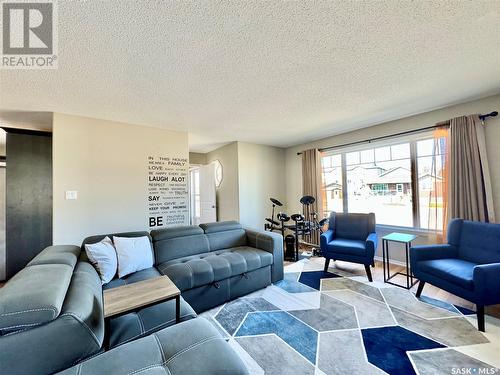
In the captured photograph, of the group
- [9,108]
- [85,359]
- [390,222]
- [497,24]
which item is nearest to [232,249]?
[85,359]

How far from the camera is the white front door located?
5.19 metres

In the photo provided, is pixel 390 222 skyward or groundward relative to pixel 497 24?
groundward

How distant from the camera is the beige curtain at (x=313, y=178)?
453 cm

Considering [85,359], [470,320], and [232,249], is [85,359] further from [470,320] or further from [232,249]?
[470,320]

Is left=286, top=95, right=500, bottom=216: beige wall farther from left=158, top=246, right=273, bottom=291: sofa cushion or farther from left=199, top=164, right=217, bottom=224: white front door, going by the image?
left=158, top=246, right=273, bottom=291: sofa cushion

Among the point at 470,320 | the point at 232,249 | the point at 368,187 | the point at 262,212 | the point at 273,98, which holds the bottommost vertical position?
the point at 470,320

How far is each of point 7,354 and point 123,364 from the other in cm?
43

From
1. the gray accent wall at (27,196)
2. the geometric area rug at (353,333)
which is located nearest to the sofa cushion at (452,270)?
the geometric area rug at (353,333)

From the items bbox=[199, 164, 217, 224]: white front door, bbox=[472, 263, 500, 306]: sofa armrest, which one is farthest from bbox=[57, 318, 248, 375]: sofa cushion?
bbox=[199, 164, 217, 224]: white front door

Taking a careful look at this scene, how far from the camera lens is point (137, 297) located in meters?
1.40

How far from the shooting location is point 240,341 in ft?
5.76

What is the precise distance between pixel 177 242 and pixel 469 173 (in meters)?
3.82

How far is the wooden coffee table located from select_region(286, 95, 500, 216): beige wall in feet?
12.5

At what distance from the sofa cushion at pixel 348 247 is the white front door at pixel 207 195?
2914 millimetres
